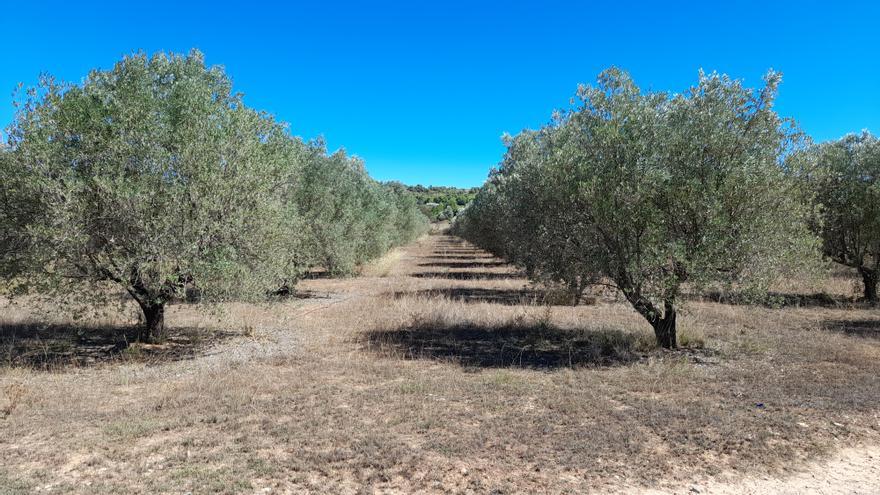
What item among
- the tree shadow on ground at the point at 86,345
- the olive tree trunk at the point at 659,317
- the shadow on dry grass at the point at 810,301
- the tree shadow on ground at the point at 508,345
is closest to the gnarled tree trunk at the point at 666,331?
the olive tree trunk at the point at 659,317

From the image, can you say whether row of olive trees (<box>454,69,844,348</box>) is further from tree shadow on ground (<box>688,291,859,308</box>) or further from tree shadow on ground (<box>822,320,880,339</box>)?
tree shadow on ground (<box>688,291,859,308</box>)

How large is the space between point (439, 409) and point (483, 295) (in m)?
15.6

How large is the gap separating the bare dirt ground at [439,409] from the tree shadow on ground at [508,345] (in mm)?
88

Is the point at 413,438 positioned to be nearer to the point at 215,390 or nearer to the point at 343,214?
the point at 215,390

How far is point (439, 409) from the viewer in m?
7.73

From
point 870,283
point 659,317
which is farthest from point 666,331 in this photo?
point 870,283

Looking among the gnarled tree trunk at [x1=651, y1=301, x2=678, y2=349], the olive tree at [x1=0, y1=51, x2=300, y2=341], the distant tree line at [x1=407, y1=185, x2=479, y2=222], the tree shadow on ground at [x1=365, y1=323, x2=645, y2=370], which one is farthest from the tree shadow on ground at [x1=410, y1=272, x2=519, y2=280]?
the distant tree line at [x1=407, y1=185, x2=479, y2=222]

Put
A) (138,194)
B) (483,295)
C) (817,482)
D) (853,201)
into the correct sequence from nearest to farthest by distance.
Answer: (817,482)
(138,194)
(853,201)
(483,295)

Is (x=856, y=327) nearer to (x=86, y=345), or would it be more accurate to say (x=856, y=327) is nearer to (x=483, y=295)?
(x=483, y=295)

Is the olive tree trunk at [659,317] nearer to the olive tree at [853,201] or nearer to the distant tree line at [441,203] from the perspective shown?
the olive tree at [853,201]

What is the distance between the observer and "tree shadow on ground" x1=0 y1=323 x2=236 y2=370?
11.0 m

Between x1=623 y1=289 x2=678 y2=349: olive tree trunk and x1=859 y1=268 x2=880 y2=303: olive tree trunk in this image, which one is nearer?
x1=623 y1=289 x2=678 y2=349: olive tree trunk

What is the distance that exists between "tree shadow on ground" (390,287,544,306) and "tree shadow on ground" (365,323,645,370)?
5512mm

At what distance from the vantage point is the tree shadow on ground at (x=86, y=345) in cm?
1099
